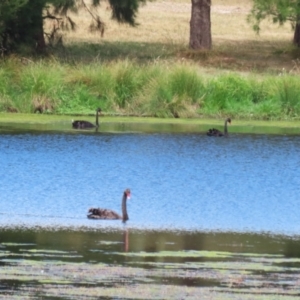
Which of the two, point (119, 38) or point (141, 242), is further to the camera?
point (119, 38)

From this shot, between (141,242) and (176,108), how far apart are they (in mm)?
16708

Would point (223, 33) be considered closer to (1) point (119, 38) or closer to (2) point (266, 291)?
(1) point (119, 38)

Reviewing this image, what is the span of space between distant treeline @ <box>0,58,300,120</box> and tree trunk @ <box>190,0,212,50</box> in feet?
34.1

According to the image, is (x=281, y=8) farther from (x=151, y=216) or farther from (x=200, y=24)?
(x=151, y=216)

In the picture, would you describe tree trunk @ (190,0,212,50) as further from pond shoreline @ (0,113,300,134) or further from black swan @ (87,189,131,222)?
black swan @ (87,189,131,222)

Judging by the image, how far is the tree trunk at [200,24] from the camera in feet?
138

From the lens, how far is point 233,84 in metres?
31.7

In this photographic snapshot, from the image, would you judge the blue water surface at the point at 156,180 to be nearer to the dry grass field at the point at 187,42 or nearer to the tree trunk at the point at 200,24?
the dry grass field at the point at 187,42

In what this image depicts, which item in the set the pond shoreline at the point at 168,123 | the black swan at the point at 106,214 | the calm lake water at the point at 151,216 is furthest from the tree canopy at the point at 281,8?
the black swan at the point at 106,214

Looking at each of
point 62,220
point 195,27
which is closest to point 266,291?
point 62,220

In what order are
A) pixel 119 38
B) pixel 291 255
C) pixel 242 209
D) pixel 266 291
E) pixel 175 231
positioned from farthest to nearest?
pixel 119 38
pixel 242 209
pixel 175 231
pixel 291 255
pixel 266 291

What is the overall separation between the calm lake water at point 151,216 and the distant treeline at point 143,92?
294 cm

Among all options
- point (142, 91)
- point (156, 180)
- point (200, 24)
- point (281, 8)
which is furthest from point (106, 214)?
point (200, 24)

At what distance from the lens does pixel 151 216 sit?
1688 centimetres
